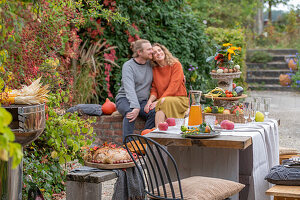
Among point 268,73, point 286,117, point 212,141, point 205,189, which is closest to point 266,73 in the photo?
point 268,73

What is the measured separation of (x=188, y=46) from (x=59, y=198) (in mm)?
4703

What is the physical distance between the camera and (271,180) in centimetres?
343

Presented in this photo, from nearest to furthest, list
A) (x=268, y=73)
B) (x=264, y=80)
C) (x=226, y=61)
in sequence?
1. (x=226, y=61)
2. (x=264, y=80)
3. (x=268, y=73)

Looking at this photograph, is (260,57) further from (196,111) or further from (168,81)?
(196,111)

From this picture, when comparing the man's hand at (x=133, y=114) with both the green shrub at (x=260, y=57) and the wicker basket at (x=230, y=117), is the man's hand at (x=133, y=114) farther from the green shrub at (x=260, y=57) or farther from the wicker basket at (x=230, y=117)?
the green shrub at (x=260, y=57)

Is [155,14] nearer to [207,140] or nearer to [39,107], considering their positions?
[207,140]

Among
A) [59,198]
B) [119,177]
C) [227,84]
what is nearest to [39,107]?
[119,177]

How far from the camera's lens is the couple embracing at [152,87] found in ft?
18.6

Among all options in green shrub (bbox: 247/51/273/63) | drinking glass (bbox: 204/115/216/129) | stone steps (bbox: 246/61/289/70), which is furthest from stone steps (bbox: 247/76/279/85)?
drinking glass (bbox: 204/115/216/129)

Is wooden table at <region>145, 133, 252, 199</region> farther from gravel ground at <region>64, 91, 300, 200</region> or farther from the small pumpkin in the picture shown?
the small pumpkin

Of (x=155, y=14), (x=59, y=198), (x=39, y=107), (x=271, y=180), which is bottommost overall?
(x=59, y=198)

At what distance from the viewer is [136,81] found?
584cm

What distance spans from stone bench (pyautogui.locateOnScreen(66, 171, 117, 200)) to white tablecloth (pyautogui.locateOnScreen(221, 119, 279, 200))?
41.8 inches

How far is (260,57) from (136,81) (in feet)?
32.7
